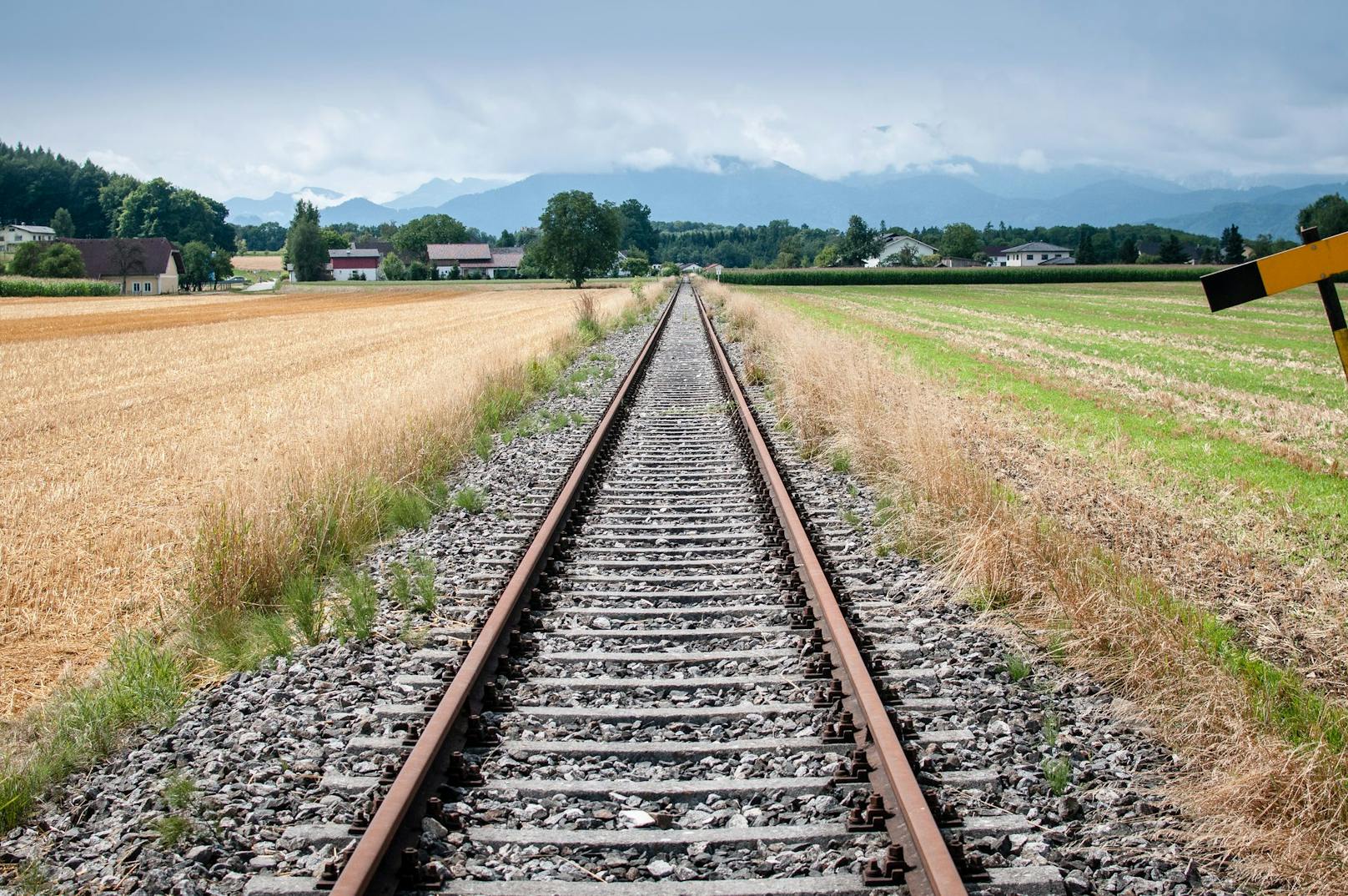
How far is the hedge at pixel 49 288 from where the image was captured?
7525 cm

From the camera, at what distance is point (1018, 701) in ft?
14.8

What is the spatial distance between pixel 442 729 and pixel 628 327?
2862 cm

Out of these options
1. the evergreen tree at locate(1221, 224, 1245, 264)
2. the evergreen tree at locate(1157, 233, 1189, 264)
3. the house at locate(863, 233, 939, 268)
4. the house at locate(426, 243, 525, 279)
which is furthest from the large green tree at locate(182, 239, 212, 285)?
the evergreen tree at locate(1221, 224, 1245, 264)

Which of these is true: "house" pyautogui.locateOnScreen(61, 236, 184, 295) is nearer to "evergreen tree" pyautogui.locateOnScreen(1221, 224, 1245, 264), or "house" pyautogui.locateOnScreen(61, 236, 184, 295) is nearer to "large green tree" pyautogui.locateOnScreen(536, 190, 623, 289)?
"large green tree" pyautogui.locateOnScreen(536, 190, 623, 289)

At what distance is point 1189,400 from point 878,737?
1354 centimetres

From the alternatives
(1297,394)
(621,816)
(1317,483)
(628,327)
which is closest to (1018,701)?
(621,816)

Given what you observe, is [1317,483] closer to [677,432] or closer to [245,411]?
[677,432]

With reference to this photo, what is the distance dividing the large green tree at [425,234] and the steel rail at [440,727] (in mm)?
174727

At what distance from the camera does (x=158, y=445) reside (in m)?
11.8

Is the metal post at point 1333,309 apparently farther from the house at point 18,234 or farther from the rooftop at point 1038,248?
the rooftop at point 1038,248

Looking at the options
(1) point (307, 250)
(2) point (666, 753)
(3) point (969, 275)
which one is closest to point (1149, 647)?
(2) point (666, 753)

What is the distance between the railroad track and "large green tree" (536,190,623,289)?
8323 centimetres

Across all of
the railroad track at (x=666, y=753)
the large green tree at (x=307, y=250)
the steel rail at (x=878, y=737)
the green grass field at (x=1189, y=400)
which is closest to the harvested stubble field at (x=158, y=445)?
the railroad track at (x=666, y=753)

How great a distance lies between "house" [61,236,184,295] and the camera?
9650cm
